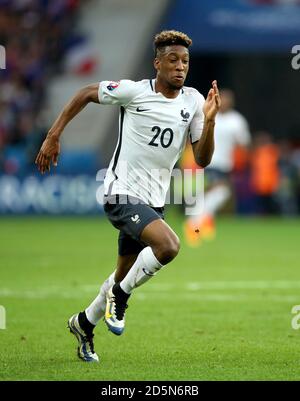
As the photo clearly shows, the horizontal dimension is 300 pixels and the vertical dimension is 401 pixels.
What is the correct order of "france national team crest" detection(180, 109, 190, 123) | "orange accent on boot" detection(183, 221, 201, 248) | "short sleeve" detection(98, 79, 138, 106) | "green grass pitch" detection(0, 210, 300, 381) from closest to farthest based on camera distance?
1. "green grass pitch" detection(0, 210, 300, 381)
2. "short sleeve" detection(98, 79, 138, 106)
3. "france national team crest" detection(180, 109, 190, 123)
4. "orange accent on boot" detection(183, 221, 201, 248)

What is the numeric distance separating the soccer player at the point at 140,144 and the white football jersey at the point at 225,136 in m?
11.2

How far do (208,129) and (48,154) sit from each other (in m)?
1.22

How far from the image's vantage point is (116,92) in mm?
8352

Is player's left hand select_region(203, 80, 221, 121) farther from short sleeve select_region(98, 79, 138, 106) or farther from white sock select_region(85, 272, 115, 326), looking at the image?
white sock select_region(85, 272, 115, 326)

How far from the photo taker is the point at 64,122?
323 inches

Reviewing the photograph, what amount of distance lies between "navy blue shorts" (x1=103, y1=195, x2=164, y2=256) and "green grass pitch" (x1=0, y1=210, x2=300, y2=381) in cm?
85

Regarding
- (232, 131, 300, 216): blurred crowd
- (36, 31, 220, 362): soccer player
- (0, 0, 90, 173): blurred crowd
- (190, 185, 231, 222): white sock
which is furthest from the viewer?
(0, 0, 90, 173): blurred crowd

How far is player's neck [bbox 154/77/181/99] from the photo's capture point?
27.8 feet

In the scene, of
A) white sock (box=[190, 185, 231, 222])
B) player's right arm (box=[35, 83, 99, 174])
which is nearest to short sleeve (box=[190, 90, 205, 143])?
player's right arm (box=[35, 83, 99, 174])

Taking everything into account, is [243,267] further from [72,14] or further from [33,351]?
[72,14]

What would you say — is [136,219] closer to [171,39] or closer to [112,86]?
[112,86]

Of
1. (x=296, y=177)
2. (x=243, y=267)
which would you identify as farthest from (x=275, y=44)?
(x=243, y=267)

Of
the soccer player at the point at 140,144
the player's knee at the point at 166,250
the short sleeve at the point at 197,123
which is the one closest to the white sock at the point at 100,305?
the soccer player at the point at 140,144
